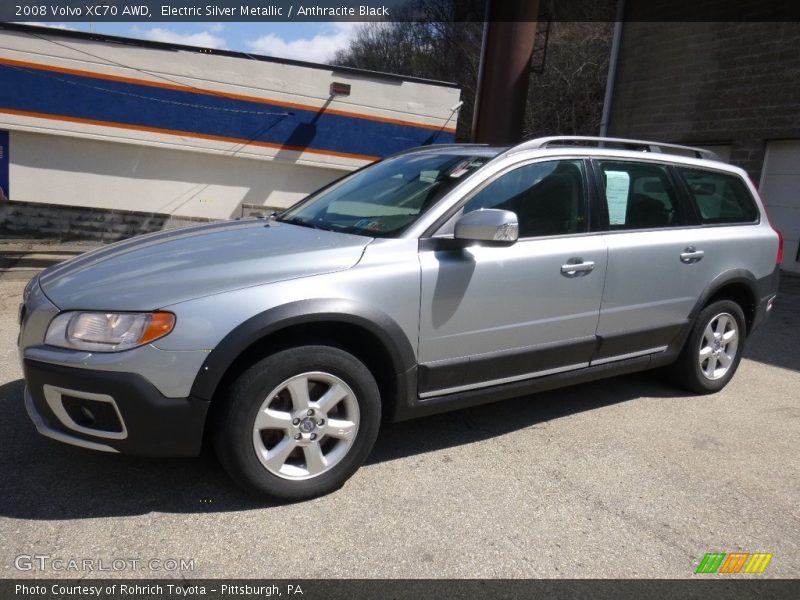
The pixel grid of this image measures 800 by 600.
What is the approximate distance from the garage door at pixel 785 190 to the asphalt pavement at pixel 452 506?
770cm

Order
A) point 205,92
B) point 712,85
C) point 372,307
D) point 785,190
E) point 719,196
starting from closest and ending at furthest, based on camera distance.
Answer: point 372,307
point 719,196
point 205,92
point 785,190
point 712,85

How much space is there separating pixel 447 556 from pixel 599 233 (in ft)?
6.94

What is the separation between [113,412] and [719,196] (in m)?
4.20

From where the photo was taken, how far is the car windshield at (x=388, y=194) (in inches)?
132

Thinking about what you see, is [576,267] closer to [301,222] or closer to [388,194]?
[388,194]

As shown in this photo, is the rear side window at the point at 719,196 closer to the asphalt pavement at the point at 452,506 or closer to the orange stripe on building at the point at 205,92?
the asphalt pavement at the point at 452,506

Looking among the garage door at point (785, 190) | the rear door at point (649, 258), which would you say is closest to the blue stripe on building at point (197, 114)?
the garage door at point (785, 190)

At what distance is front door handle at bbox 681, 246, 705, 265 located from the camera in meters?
4.18

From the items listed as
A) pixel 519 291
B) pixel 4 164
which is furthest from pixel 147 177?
pixel 519 291

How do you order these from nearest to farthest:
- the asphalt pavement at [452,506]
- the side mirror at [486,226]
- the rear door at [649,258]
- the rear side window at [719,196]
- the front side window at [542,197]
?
the asphalt pavement at [452,506]
the side mirror at [486,226]
the front side window at [542,197]
the rear door at [649,258]
the rear side window at [719,196]

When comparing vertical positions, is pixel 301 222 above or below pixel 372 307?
above

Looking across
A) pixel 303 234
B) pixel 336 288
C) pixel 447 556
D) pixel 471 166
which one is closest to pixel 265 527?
pixel 447 556

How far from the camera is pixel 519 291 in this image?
11.1 feet

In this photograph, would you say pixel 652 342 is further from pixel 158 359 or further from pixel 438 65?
pixel 438 65
